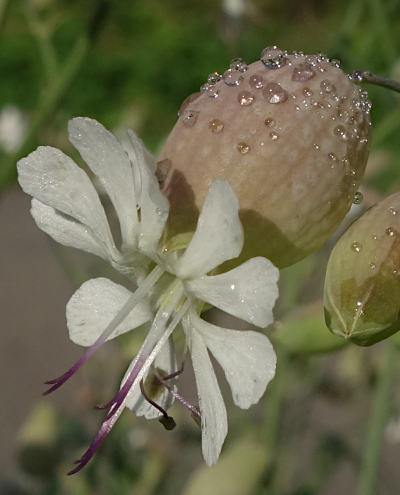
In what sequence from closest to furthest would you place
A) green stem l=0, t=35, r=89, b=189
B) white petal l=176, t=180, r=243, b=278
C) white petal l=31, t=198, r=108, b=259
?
white petal l=176, t=180, r=243, b=278 → white petal l=31, t=198, r=108, b=259 → green stem l=0, t=35, r=89, b=189

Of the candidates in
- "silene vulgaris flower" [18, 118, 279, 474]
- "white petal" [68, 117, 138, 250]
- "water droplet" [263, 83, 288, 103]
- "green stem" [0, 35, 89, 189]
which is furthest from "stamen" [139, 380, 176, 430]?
"green stem" [0, 35, 89, 189]

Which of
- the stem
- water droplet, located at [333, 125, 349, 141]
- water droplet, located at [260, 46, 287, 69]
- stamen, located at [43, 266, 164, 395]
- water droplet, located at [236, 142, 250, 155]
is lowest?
stamen, located at [43, 266, 164, 395]

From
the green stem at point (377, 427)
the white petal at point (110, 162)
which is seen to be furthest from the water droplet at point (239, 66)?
the green stem at point (377, 427)

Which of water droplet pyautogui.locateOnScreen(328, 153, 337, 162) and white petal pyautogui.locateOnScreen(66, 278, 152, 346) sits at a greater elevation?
water droplet pyautogui.locateOnScreen(328, 153, 337, 162)

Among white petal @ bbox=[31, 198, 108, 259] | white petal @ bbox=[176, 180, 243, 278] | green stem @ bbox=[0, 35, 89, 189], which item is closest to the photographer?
white petal @ bbox=[176, 180, 243, 278]

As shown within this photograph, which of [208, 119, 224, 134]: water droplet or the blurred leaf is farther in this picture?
the blurred leaf

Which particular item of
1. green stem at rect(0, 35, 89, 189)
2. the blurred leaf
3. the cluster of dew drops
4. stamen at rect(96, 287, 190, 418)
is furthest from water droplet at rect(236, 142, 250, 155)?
the blurred leaf

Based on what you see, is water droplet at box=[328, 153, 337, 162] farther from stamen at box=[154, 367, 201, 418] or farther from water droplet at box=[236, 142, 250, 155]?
stamen at box=[154, 367, 201, 418]

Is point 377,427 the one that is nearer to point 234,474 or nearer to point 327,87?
point 234,474
